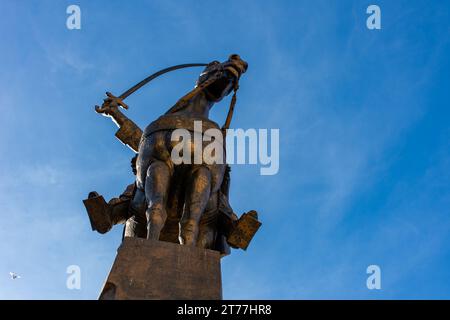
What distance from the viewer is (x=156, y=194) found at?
8.71 metres

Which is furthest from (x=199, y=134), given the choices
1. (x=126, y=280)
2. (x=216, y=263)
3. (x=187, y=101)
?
(x=126, y=280)

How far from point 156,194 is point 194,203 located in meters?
0.54

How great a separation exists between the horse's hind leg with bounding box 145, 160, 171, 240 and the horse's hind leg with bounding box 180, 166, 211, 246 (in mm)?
304

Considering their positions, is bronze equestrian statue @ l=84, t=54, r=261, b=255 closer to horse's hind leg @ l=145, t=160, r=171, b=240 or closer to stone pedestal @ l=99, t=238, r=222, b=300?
horse's hind leg @ l=145, t=160, r=171, b=240

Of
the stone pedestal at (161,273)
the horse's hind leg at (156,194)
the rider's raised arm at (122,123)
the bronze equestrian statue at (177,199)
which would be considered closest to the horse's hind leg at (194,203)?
the bronze equestrian statue at (177,199)

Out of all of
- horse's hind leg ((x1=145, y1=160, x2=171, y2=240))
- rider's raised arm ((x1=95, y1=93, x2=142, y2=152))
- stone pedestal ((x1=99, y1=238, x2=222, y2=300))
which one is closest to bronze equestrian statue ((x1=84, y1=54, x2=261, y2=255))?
horse's hind leg ((x1=145, y1=160, x2=171, y2=240))

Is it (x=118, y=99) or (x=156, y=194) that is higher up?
(x=118, y=99)

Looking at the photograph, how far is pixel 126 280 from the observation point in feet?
22.2

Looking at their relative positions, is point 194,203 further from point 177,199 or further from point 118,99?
point 118,99

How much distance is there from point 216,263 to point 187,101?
3.77 meters

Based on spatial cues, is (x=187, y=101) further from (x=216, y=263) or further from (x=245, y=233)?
(x=216, y=263)

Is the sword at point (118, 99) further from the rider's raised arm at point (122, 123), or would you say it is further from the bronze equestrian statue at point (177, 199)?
the bronze equestrian statue at point (177, 199)

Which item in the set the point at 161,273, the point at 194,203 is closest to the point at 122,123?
the point at 194,203

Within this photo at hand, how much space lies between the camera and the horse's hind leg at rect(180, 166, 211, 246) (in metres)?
8.45
